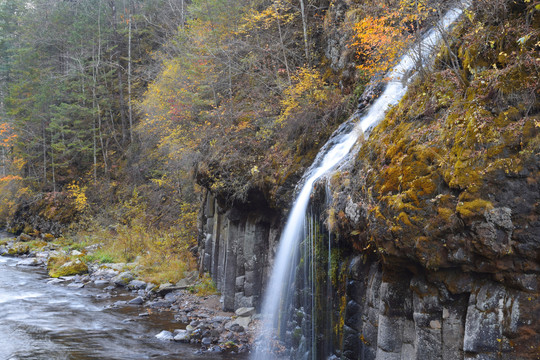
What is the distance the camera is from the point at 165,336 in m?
11.6

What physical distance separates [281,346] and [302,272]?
106 inches

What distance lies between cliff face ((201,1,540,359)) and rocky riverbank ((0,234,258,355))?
5.14 metres

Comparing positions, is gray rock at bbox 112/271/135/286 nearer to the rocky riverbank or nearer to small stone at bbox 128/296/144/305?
the rocky riverbank

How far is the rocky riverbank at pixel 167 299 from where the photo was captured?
11.4 metres

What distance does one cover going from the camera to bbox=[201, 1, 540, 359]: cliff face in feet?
15.0

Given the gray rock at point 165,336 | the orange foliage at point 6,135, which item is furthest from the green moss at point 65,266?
the orange foliage at point 6,135

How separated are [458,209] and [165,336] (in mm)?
9572

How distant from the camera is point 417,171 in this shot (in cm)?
571

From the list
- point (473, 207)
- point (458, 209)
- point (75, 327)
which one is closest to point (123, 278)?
point (75, 327)

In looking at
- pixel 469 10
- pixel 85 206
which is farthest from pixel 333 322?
pixel 85 206

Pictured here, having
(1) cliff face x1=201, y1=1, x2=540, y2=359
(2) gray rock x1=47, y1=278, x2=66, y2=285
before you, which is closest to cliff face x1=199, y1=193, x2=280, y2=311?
(1) cliff face x1=201, y1=1, x2=540, y2=359

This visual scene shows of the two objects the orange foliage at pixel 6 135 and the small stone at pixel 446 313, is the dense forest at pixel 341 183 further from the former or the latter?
the orange foliage at pixel 6 135

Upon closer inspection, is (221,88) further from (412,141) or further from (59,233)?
(59,233)

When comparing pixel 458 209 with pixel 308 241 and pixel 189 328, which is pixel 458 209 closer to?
pixel 308 241
